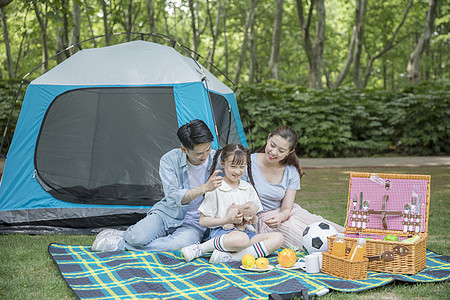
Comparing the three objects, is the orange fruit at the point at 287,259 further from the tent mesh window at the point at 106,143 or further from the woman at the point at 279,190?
the tent mesh window at the point at 106,143

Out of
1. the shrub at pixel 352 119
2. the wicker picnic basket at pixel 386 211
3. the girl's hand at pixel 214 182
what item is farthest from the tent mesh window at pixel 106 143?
the shrub at pixel 352 119

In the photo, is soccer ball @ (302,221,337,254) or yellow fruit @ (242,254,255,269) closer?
yellow fruit @ (242,254,255,269)

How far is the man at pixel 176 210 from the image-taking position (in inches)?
129

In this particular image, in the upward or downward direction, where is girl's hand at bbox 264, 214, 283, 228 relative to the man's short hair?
downward

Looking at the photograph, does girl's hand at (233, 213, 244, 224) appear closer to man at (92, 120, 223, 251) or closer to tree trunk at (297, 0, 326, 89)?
man at (92, 120, 223, 251)

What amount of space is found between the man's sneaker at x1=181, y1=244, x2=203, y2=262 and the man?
0.71ft

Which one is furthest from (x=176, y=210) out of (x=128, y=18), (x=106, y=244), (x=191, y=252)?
(x=128, y=18)

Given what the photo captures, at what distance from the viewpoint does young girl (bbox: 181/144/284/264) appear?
10.2ft

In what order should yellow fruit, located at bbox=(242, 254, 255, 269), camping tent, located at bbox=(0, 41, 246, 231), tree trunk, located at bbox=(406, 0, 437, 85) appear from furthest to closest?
tree trunk, located at bbox=(406, 0, 437, 85) < camping tent, located at bbox=(0, 41, 246, 231) < yellow fruit, located at bbox=(242, 254, 255, 269)

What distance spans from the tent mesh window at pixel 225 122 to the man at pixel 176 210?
71.6 inches

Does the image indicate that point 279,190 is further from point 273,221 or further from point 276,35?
point 276,35

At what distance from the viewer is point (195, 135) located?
317 centimetres

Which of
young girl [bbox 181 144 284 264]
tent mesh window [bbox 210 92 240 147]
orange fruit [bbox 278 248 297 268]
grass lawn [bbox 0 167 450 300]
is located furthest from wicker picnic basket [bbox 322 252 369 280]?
tent mesh window [bbox 210 92 240 147]

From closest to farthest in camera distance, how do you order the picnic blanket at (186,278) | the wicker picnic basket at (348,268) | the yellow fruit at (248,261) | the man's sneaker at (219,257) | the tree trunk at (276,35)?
1. the picnic blanket at (186,278)
2. the wicker picnic basket at (348,268)
3. the yellow fruit at (248,261)
4. the man's sneaker at (219,257)
5. the tree trunk at (276,35)
